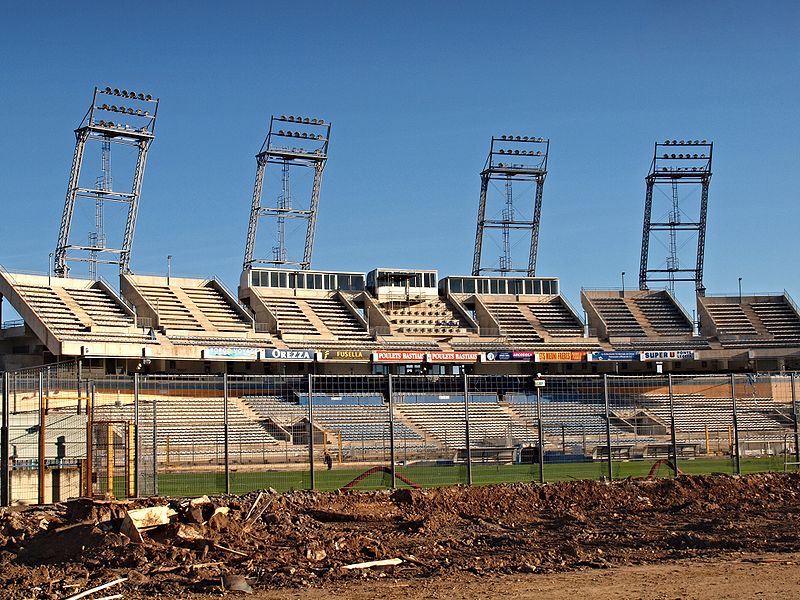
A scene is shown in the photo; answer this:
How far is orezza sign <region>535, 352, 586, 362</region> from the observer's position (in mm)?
61062

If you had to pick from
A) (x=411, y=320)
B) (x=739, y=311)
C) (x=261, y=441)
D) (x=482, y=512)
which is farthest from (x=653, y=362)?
(x=482, y=512)

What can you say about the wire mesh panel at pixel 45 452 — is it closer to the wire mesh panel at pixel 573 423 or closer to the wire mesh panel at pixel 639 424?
the wire mesh panel at pixel 573 423

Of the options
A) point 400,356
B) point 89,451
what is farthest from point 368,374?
point 89,451

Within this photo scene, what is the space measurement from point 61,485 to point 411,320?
142ft

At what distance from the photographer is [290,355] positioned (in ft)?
184

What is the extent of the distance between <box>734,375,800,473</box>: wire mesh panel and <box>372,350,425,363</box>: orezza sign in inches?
683

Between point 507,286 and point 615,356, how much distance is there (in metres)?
11.3

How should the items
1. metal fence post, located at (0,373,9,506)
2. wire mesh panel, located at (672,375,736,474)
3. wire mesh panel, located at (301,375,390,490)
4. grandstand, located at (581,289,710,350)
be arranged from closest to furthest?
metal fence post, located at (0,373,9,506) < wire mesh panel, located at (301,375,390,490) < wire mesh panel, located at (672,375,736,474) < grandstand, located at (581,289,710,350)

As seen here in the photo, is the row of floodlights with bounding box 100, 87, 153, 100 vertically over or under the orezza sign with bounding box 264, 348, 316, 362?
over

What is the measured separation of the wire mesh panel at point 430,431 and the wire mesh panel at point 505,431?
621 mm

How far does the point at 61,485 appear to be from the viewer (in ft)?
74.1

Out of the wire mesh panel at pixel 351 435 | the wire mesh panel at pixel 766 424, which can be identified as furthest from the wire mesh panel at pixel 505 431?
the wire mesh panel at pixel 766 424

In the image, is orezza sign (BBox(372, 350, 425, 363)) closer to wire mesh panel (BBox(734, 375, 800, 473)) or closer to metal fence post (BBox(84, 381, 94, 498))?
wire mesh panel (BBox(734, 375, 800, 473))

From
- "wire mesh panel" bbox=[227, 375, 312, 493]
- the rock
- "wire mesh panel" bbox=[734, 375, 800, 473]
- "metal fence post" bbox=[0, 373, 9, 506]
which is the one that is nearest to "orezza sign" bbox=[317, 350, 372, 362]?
"wire mesh panel" bbox=[734, 375, 800, 473]
